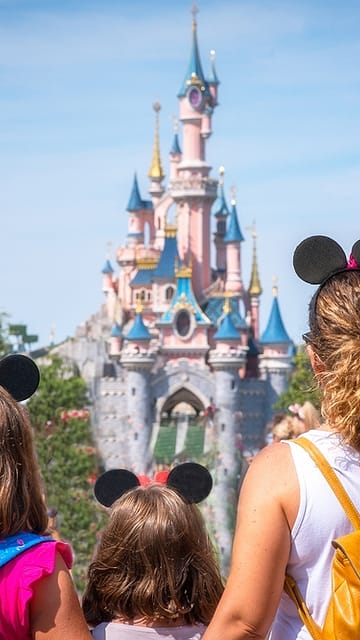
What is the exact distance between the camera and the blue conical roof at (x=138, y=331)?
58.9 metres

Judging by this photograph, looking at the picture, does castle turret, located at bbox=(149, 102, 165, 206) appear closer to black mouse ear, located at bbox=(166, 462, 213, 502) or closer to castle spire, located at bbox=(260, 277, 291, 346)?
castle spire, located at bbox=(260, 277, 291, 346)

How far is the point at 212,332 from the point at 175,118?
941cm

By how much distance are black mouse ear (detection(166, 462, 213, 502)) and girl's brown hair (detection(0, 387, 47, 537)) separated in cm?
102

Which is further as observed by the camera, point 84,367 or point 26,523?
point 84,367

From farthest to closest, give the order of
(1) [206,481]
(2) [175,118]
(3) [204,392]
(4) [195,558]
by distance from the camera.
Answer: (2) [175,118] < (3) [204,392] < (1) [206,481] < (4) [195,558]

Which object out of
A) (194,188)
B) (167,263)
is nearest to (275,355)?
(167,263)

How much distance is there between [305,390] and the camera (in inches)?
164

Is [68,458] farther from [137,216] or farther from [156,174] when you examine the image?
[156,174]

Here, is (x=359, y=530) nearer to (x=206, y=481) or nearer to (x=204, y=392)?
(x=206, y=481)

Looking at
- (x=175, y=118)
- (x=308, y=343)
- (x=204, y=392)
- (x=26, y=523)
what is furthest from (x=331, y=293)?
(x=175, y=118)

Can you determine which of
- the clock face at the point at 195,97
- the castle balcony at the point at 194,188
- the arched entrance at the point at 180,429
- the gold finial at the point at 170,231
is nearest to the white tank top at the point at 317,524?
the arched entrance at the point at 180,429

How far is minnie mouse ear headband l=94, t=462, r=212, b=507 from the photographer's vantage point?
4.84m

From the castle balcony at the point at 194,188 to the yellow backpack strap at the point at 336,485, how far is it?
56663mm

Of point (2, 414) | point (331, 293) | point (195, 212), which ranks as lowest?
point (2, 414)
